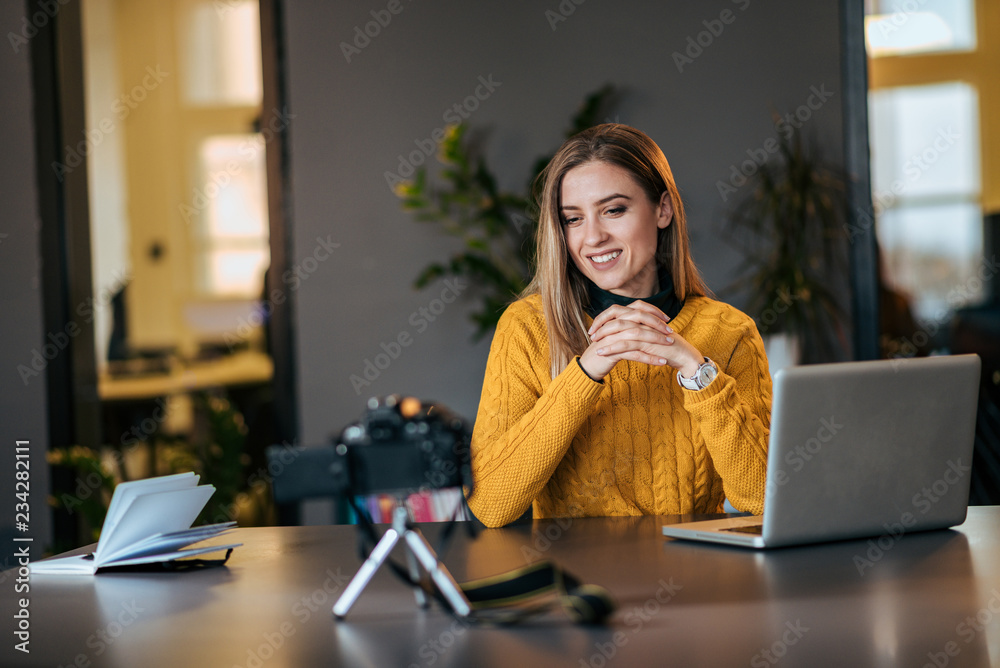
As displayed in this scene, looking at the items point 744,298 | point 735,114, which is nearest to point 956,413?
point 744,298

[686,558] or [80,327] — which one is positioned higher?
[80,327]

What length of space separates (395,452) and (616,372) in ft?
3.29

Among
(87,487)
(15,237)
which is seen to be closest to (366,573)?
(87,487)

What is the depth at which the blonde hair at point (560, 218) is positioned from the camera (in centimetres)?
194

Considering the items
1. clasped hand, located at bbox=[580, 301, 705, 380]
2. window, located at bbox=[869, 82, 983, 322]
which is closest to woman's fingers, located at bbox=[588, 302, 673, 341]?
clasped hand, located at bbox=[580, 301, 705, 380]

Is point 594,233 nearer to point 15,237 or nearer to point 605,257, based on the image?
point 605,257

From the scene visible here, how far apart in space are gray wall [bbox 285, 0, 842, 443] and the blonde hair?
1.63 meters

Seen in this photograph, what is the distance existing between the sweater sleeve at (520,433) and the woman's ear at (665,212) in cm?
47

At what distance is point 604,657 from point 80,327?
3.67 meters

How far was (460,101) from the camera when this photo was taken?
3676 mm

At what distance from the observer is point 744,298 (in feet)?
11.7

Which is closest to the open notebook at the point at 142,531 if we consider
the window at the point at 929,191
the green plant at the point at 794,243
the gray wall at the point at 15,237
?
the green plant at the point at 794,243

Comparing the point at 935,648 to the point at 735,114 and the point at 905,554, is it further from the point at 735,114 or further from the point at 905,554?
the point at 735,114

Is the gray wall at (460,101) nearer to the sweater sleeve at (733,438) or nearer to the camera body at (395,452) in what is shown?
the sweater sleeve at (733,438)
